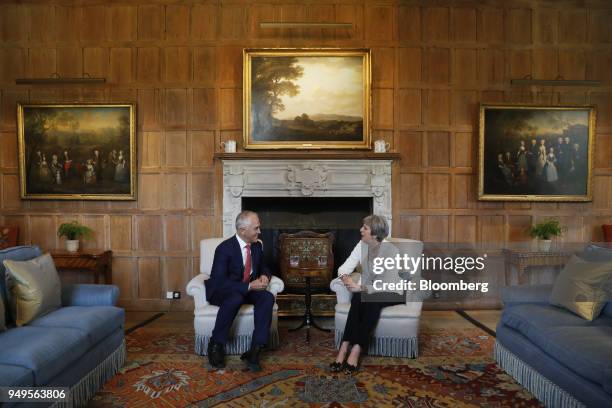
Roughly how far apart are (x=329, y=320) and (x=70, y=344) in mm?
2858

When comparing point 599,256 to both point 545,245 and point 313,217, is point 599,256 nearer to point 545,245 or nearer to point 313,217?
point 545,245

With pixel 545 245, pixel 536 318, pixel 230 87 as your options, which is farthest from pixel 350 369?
pixel 230 87

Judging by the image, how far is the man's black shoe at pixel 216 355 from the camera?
3344 mm

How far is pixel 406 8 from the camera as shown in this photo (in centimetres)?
523

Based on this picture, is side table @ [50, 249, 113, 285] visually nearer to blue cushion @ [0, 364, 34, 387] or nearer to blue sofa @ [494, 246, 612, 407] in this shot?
blue cushion @ [0, 364, 34, 387]

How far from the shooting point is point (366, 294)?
3.57 meters

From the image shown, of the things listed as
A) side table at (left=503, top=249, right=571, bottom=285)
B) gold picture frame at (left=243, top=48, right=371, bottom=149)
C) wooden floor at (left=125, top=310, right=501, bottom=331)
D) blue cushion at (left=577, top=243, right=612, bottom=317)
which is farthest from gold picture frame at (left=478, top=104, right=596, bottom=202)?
blue cushion at (left=577, top=243, right=612, bottom=317)

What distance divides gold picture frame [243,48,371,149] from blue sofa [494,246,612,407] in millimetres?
2661

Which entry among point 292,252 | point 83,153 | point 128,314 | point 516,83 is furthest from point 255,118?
point 516,83

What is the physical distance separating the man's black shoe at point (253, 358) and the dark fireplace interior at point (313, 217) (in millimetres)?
1934

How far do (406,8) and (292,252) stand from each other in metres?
3.41

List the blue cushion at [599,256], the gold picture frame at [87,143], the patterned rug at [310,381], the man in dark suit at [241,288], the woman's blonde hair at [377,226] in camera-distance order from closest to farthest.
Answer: the patterned rug at [310,381] < the blue cushion at [599,256] < the man in dark suit at [241,288] < the woman's blonde hair at [377,226] < the gold picture frame at [87,143]

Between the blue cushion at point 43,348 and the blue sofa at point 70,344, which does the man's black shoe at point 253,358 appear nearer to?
the blue sofa at point 70,344

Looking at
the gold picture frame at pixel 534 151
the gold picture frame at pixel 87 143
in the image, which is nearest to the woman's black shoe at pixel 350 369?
the gold picture frame at pixel 534 151
